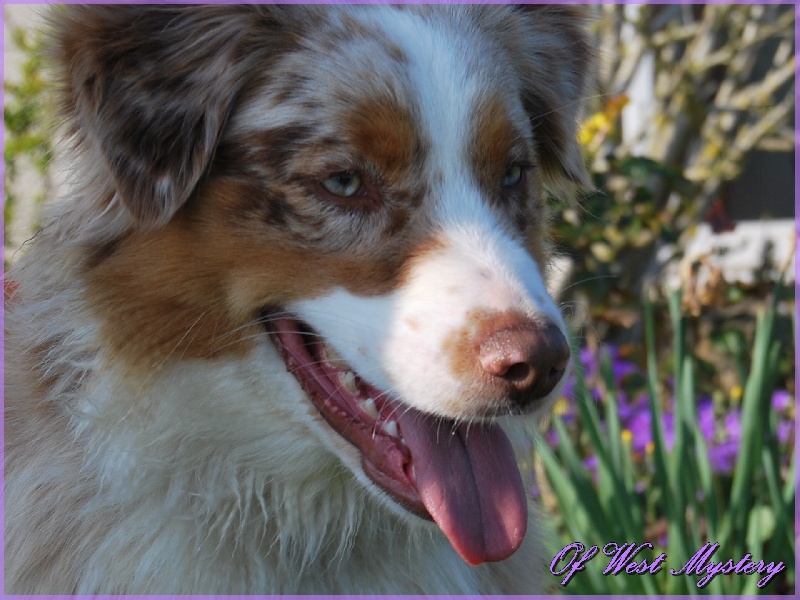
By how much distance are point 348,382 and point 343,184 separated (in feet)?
1.61

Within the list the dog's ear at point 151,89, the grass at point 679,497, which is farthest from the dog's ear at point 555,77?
the dog's ear at point 151,89

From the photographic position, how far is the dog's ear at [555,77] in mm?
2951

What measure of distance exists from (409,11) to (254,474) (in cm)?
130

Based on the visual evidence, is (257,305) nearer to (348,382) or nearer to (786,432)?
(348,382)

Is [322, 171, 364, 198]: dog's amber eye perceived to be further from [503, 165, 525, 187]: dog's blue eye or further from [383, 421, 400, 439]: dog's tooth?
[383, 421, 400, 439]: dog's tooth

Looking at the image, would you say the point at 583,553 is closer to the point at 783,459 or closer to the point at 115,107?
the point at 783,459

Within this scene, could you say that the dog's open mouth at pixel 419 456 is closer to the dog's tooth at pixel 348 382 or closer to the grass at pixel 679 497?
the dog's tooth at pixel 348 382

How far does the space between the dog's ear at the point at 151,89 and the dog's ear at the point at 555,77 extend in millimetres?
885

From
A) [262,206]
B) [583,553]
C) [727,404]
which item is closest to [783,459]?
[727,404]

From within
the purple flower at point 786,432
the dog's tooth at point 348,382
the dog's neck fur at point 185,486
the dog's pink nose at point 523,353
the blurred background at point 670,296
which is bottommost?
the purple flower at point 786,432

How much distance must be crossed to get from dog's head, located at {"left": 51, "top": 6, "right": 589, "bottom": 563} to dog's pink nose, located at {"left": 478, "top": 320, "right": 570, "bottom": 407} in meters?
0.11

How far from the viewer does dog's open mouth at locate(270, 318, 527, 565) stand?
231 cm

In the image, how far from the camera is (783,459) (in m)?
4.73

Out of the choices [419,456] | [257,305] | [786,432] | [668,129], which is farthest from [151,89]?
[668,129]
